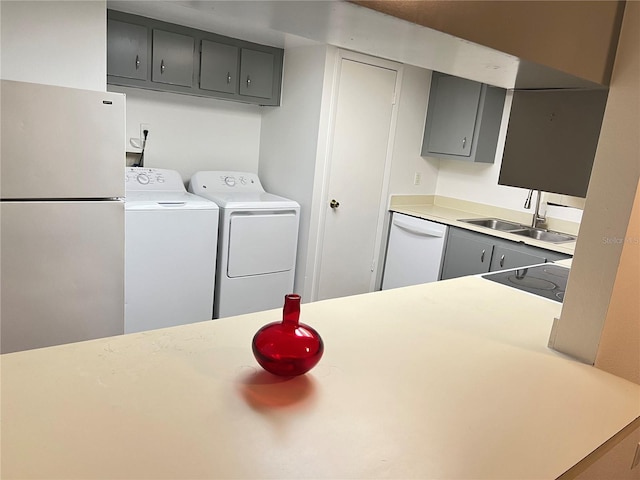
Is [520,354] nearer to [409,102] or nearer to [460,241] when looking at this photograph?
[460,241]

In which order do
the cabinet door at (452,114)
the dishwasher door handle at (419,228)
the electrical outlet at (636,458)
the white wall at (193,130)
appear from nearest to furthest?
the electrical outlet at (636,458), the white wall at (193,130), the dishwasher door handle at (419,228), the cabinet door at (452,114)

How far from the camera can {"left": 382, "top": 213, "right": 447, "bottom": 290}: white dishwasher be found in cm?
366

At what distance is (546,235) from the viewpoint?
3549 millimetres

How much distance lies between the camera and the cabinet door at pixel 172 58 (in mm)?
3092

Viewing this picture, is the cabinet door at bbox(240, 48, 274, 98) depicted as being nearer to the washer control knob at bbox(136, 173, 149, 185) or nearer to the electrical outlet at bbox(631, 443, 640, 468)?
the washer control knob at bbox(136, 173, 149, 185)

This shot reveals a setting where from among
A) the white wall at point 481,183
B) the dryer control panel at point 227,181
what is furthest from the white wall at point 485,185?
the dryer control panel at point 227,181

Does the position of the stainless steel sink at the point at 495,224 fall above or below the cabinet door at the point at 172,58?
below

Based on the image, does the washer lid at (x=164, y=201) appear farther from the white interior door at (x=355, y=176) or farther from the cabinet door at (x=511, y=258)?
the cabinet door at (x=511, y=258)

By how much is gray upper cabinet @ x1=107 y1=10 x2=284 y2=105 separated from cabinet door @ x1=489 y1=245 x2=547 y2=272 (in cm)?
199

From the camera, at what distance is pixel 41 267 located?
2.28 metres

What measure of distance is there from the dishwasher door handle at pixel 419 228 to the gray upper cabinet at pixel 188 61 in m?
1.38

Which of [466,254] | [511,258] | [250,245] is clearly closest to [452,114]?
[466,254]

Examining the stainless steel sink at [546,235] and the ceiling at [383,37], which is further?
the stainless steel sink at [546,235]

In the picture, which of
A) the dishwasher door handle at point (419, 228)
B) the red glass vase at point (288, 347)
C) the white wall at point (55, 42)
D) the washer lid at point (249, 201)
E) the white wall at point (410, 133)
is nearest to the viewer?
the red glass vase at point (288, 347)
